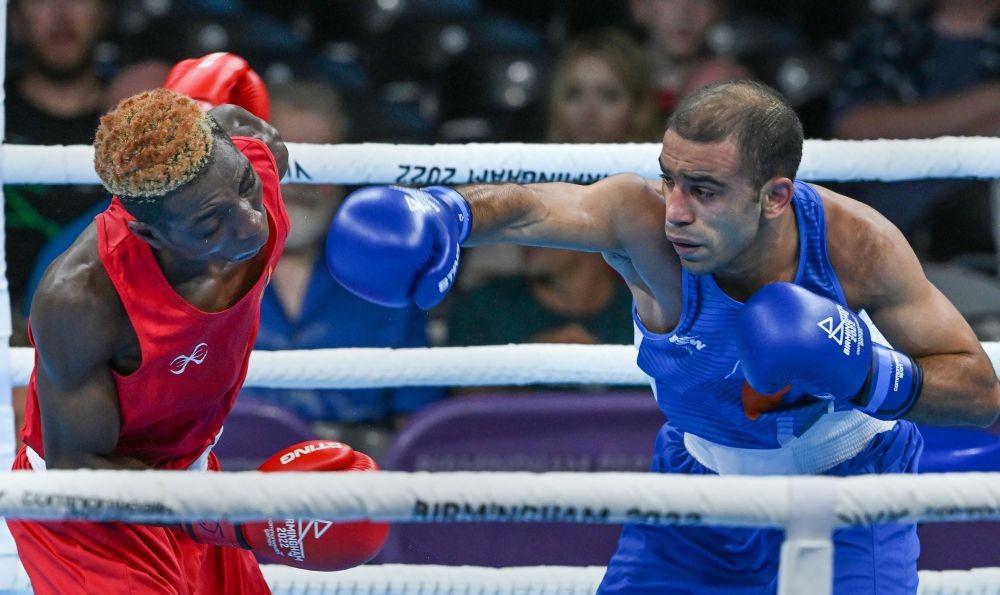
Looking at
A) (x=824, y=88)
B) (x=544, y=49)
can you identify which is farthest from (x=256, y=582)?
(x=824, y=88)

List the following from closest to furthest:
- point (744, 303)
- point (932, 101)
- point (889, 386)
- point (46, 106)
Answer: point (889, 386), point (744, 303), point (46, 106), point (932, 101)

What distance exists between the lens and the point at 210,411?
1.81 meters

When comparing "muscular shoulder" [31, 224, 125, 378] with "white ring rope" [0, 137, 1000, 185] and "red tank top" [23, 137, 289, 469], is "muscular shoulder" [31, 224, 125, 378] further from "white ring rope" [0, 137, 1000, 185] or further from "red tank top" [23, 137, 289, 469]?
"white ring rope" [0, 137, 1000, 185]

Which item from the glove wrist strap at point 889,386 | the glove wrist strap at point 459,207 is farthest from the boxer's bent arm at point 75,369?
the glove wrist strap at point 889,386

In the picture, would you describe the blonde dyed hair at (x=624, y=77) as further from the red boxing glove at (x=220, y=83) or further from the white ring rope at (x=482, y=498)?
the white ring rope at (x=482, y=498)

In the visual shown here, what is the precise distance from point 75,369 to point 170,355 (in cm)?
12

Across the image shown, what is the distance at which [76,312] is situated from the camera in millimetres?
1548

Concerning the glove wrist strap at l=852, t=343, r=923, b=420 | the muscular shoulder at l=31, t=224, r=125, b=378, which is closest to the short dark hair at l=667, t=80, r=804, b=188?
the glove wrist strap at l=852, t=343, r=923, b=420

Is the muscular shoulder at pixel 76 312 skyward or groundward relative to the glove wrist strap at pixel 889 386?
groundward

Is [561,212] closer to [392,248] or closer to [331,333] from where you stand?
[392,248]

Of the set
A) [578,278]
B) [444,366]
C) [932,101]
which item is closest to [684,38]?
[932,101]

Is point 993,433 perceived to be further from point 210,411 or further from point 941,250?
point 210,411

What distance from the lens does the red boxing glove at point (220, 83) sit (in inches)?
81.4

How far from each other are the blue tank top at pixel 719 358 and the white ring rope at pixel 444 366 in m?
0.40
